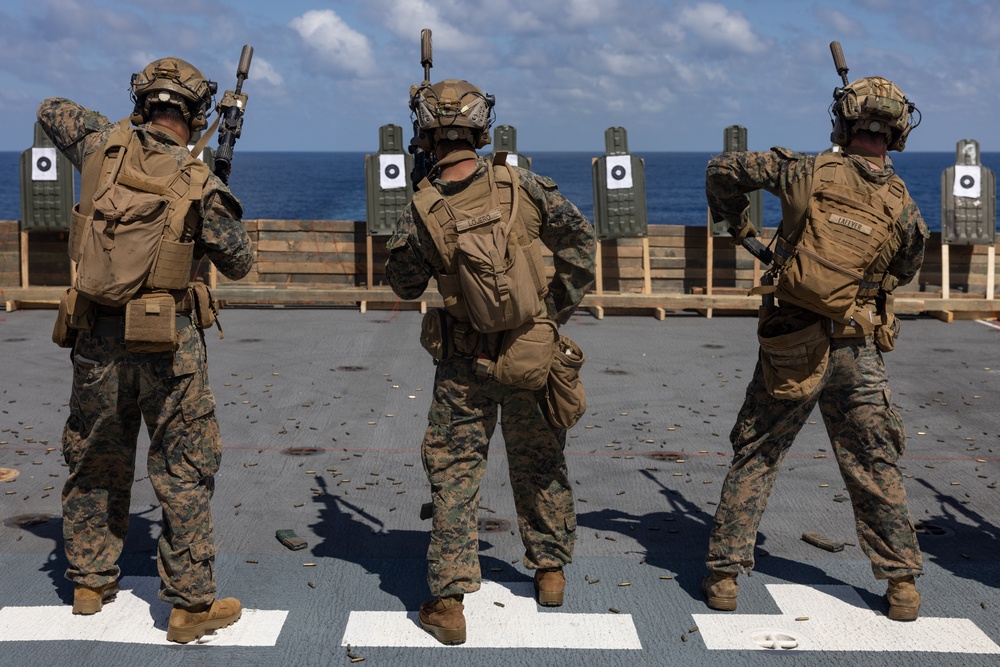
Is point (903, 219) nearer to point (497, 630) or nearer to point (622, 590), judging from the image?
point (622, 590)

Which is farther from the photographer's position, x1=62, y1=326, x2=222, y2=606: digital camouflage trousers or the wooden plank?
the wooden plank

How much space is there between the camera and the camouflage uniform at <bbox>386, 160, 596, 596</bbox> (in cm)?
458

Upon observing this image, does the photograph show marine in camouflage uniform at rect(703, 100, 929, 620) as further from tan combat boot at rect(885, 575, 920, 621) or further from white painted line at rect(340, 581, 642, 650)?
white painted line at rect(340, 581, 642, 650)

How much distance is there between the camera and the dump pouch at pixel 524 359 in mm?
4453

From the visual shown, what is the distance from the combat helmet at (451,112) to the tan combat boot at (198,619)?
2.16 m

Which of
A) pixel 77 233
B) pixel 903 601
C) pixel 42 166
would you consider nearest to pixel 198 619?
pixel 77 233

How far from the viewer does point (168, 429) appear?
448 centimetres

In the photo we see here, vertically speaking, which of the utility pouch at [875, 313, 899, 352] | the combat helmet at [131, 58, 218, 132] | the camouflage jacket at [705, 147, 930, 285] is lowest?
the utility pouch at [875, 313, 899, 352]

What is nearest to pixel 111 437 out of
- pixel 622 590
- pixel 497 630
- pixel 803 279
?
pixel 497 630

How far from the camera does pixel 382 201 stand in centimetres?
1423

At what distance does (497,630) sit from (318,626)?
2.53 ft

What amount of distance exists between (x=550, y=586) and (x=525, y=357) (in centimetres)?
112

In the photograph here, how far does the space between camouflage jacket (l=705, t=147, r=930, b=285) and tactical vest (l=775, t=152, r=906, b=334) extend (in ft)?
0.13

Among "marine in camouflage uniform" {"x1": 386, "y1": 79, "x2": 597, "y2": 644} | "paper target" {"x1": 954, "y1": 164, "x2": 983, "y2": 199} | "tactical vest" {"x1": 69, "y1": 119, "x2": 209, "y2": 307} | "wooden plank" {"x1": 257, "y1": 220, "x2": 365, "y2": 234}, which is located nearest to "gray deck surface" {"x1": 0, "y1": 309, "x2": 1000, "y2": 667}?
"marine in camouflage uniform" {"x1": 386, "y1": 79, "x2": 597, "y2": 644}
